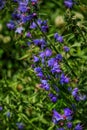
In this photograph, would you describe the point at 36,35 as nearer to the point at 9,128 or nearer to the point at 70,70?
the point at 70,70

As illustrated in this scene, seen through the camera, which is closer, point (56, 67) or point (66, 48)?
point (56, 67)

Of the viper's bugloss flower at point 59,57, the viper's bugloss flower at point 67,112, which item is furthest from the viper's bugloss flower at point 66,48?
the viper's bugloss flower at point 67,112

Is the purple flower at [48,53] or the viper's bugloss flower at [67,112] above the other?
the purple flower at [48,53]

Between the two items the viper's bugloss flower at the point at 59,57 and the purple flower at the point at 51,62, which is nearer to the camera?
the purple flower at the point at 51,62

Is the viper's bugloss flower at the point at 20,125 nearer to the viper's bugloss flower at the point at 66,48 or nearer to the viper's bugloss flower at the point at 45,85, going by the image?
the viper's bugloss flower at the point at 45,85

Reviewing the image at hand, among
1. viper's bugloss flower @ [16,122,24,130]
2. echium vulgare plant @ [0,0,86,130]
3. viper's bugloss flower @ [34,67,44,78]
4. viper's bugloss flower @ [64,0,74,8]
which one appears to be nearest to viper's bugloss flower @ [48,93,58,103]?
echium vulgare plant @ [0,0,86,130]

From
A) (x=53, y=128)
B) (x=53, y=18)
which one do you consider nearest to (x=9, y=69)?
(x=53, y=18)

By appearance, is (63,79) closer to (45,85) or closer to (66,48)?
(45,85)

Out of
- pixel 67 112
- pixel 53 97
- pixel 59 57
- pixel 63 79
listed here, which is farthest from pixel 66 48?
pixel 67 112
